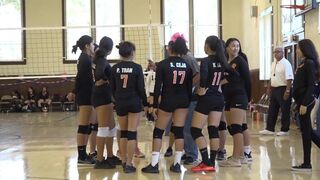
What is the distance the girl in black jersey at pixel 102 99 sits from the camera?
539 cm

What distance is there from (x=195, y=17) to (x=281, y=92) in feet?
31.6

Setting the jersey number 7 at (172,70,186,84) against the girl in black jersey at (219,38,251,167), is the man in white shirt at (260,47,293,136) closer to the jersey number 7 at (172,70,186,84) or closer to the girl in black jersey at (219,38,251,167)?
the girl in black jersey at (219,38,251,167)

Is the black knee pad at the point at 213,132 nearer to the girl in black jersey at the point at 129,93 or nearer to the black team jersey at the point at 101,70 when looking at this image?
the girl in black jersey at the point at 129,93

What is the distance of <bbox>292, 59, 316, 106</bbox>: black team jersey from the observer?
5.00 metres

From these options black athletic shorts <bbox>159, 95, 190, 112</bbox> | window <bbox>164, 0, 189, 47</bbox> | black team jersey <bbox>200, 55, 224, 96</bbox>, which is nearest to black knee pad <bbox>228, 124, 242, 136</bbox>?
black team jersey <bbox>200, 55, 224, 96</bbox>

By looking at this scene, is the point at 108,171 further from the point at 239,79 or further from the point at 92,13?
the point at 92,13

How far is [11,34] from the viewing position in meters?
17.5

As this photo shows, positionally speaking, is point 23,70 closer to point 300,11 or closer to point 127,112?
point 300,11

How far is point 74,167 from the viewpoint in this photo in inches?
218

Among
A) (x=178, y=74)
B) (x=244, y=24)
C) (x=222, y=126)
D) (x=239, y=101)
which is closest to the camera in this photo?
(x=178, y=74)

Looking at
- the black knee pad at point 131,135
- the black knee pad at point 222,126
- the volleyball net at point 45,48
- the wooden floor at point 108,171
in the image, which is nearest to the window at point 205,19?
the volleyball net at point 45,48

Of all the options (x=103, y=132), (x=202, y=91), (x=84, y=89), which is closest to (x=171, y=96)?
(x=202, y=91)

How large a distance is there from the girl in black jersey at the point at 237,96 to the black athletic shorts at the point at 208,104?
365 millimetres

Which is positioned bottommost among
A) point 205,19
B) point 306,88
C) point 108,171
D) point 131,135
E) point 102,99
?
point 108,171
